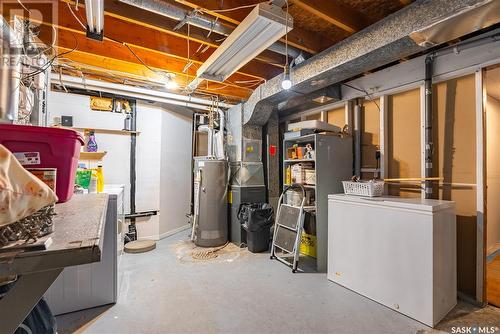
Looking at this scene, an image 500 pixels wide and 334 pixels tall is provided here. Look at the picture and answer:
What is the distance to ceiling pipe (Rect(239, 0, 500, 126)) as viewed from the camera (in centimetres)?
155

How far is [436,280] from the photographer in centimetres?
196

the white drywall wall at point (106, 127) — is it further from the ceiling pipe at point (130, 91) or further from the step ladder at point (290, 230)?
the step ladder at point (290, 230)

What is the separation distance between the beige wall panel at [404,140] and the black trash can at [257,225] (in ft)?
5.51

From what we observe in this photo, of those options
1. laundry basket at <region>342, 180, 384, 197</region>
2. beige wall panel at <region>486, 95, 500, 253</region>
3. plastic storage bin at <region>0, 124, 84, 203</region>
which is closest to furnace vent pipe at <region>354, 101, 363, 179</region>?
laundry basket at <region>342, 180, 384, 197</region>

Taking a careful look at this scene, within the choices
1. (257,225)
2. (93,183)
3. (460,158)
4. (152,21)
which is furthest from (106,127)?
(460,158)

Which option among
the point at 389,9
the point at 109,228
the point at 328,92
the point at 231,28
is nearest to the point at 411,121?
the point at 328,92

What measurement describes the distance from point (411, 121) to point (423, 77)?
0.47 m

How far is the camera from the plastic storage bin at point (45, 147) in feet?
3.01

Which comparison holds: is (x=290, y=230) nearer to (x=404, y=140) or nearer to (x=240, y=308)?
(x=240, y=308)

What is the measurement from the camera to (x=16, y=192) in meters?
0.52

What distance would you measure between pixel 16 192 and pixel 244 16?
6.90 ft

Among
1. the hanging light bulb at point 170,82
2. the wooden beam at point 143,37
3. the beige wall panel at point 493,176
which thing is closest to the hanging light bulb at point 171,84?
the hanging light bulb at point 170,82

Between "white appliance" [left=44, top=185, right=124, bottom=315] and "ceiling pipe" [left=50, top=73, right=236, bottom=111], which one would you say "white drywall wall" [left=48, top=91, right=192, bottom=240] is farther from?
"white appliance" [left=44, top=185, right=124, bottom=315]

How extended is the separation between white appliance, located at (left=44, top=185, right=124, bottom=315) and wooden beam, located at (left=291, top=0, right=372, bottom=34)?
90.6 inches
